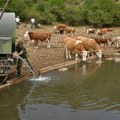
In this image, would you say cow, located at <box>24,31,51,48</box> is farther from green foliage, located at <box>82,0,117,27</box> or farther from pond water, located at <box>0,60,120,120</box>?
green foliage, located at <box>82,0,117,27</box>

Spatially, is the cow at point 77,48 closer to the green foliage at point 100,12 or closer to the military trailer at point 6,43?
the military trailer at point 6,43

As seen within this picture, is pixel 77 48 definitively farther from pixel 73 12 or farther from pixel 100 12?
pixel 73 12

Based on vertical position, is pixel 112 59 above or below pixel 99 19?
below

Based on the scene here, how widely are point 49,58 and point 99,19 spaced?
21.3 metres

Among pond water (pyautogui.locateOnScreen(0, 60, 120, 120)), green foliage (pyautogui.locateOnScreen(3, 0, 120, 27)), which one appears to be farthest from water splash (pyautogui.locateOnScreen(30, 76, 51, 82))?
green foliage (pyautogui.locateOnScreen(3, 0, 120, 27))

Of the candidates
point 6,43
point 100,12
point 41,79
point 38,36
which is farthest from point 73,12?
point 6,43

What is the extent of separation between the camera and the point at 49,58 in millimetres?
23312

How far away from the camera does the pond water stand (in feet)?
43.5

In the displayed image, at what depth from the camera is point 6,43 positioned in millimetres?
16203

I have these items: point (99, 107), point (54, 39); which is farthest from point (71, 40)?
point (99, 107)

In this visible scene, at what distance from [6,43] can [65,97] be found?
336 centimetres

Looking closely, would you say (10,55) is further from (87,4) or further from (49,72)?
(87,4)

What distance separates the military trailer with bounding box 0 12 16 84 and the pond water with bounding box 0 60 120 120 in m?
0.84

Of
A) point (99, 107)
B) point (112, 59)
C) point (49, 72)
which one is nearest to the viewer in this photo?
point (99, 107)
